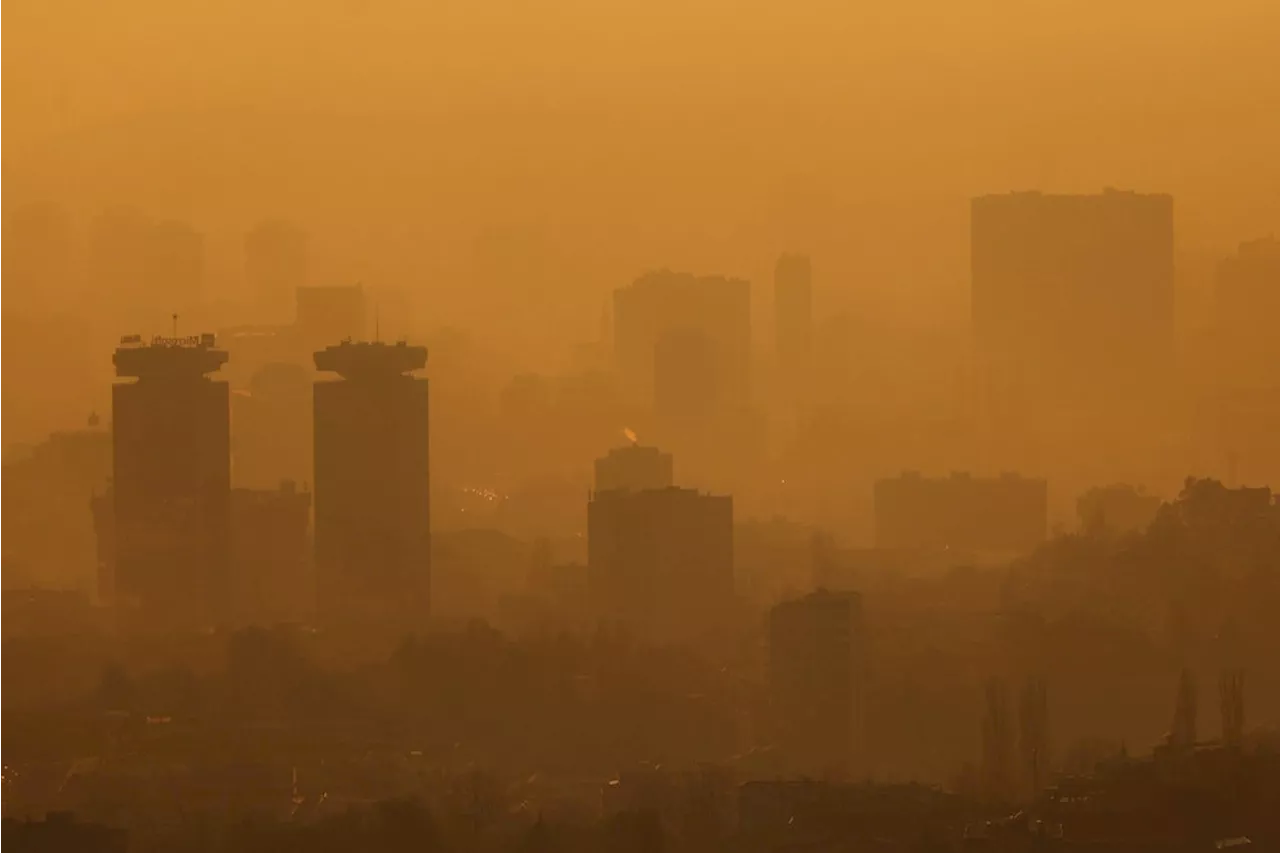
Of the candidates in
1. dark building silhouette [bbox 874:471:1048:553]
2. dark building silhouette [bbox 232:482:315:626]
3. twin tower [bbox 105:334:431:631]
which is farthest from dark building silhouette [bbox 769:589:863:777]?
dark building silhouette [bbox 874:471:1048:553]

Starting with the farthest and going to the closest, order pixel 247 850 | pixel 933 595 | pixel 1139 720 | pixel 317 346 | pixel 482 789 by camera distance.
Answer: pixel 317 346 → pixel 933 595 → pixel 1139 720 → pixel 482 789 → pixel 247 850

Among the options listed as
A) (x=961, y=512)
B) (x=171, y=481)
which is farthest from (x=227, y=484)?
(x=961, y=512)

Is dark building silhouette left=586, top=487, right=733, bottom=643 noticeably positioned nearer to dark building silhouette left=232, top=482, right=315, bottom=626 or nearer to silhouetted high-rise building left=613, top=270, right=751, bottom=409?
dark building silhouette left=232, top=482, right=315, bottom=626

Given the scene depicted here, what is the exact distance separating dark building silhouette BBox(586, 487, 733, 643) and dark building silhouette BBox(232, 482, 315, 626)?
297cm

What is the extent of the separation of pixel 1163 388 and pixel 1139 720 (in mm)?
18777

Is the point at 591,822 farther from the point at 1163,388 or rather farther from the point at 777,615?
the point at 1163,388

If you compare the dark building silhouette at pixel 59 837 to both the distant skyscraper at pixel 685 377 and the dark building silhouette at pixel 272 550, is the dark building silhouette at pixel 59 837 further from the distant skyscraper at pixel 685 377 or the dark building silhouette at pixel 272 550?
the distant skyscraper at pixel 685 377

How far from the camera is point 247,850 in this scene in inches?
898

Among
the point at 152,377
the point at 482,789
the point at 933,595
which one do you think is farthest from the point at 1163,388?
the point at 482,789

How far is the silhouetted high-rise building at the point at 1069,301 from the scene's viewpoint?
48.9 meters

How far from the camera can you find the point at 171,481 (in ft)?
127

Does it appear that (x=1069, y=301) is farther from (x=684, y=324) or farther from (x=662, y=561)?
(x=662, y=561)

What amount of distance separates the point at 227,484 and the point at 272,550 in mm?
841

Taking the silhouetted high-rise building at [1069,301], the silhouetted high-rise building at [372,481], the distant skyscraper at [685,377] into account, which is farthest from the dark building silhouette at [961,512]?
the silhouetted high-rise building at [372,481]
